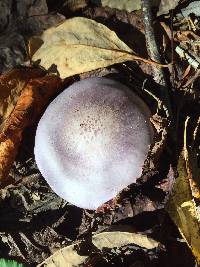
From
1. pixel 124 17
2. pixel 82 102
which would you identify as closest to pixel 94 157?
pixel 82 102

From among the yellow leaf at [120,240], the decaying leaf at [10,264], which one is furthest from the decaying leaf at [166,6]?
the decaying leaf at [10,264]

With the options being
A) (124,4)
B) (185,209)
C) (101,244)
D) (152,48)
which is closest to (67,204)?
(101,244)

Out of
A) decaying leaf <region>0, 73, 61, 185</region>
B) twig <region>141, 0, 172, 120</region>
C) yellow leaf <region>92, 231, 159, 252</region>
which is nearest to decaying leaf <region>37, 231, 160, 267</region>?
yellow leaf <region>92, 231, 159, 252</region>

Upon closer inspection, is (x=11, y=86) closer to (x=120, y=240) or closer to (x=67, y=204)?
(x=67, y=204)

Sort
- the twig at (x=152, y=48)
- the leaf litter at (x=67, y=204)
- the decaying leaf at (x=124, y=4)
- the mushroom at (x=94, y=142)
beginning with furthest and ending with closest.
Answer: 1. the decaying leaf at (x=124, y=4)
2. the twig at (x=152, y=48)
3. the leaf litter at (x=67, y=204)
4. the mushroom at (x=94, y=142)

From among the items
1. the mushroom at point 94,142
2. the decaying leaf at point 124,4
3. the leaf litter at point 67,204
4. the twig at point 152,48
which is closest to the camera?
the mushroom at point 94,142

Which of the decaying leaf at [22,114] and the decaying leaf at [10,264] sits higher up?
the decaying leaf at [22,114]

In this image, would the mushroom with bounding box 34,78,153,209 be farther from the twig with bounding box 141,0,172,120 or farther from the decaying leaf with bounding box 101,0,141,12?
the decaying leaf with bounding box 101,0,141,12

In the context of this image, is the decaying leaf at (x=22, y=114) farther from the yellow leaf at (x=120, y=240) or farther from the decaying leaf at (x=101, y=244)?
the yellow leaf at (x=120, y=240)
